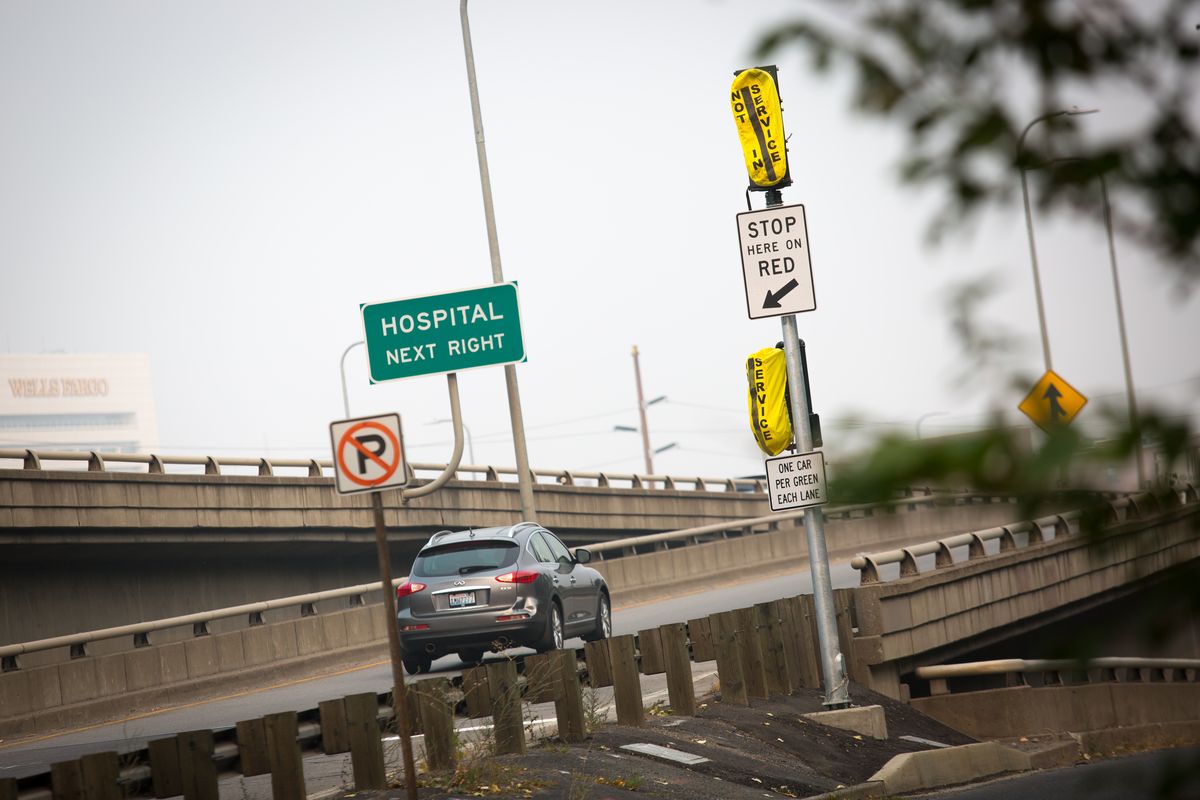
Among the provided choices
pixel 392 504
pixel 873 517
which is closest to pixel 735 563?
pixel 392 504

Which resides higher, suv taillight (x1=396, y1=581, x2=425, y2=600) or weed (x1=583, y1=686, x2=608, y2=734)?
suv taillight (x1=396, y1=581, x2=425, y2=600)

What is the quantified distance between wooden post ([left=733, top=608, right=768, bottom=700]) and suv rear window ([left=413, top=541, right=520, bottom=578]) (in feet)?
13.9

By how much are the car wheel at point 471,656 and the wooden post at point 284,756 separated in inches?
353

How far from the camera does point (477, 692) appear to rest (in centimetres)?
1117

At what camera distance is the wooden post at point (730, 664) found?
48.3ft

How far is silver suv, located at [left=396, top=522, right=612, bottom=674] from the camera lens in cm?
1839

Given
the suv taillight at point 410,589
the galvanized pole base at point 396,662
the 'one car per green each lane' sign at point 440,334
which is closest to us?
the galvanized pole base at point 396,662

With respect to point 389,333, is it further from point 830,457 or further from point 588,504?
point 588,504

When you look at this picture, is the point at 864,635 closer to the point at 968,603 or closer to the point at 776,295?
the point at 968,603

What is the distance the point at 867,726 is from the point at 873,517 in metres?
12.4

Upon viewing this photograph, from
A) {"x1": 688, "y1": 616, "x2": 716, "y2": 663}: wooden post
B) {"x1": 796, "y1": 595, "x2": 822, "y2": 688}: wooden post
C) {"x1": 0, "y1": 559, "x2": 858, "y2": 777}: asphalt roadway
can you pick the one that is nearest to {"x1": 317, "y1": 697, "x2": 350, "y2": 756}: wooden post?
{"x1": 0, "y1": 559, "x2": 858, "y2": 777}: asphalt roadway

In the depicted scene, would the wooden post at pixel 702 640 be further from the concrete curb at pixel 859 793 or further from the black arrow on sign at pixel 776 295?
the black arrow on sign at pixel 776 295

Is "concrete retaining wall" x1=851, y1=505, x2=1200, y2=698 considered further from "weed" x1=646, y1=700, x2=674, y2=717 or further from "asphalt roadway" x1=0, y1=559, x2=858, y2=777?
"weed" x1=646, y1=700, x2=674, y2=717

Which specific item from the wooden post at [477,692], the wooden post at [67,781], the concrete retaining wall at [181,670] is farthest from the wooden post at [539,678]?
the concrete retaining wall at [181,670]
